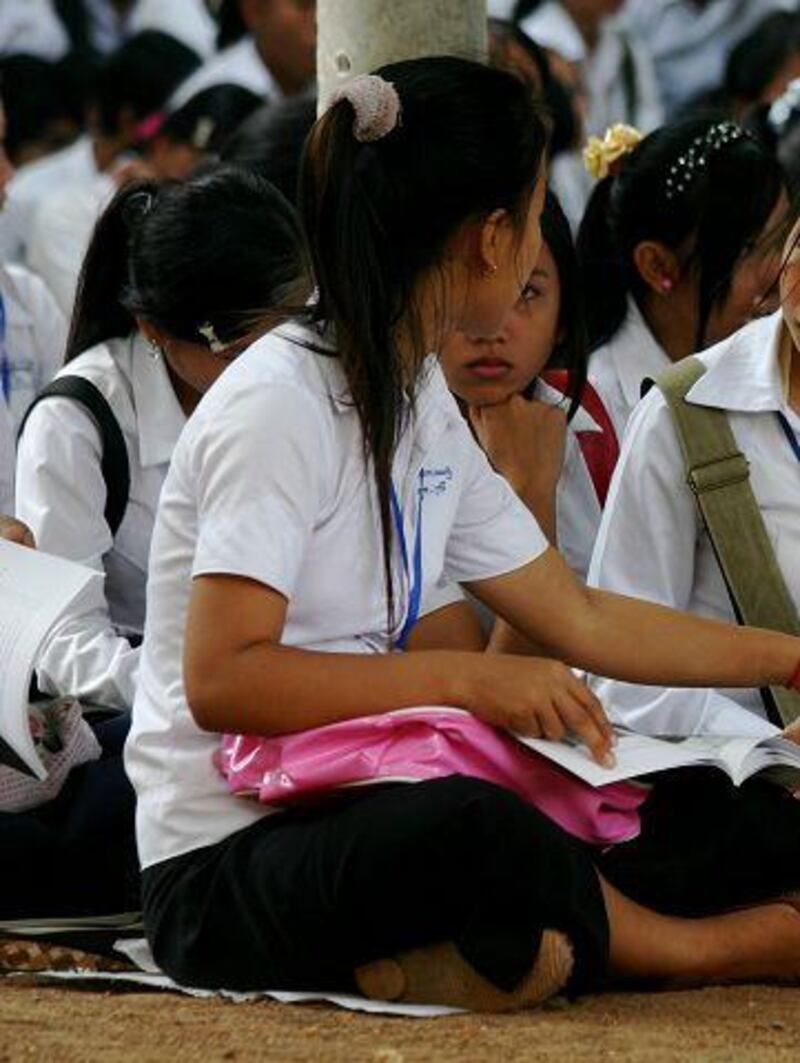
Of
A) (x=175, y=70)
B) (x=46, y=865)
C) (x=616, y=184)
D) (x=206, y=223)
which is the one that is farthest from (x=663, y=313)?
(x=175, y=70)

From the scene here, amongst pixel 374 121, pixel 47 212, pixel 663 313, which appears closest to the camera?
pixel 374 121

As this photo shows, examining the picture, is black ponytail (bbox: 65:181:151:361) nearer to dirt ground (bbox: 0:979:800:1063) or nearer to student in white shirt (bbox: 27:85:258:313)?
dirt ground (bbox: 0:979:800:1063)

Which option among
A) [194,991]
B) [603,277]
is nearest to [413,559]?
[194,991]

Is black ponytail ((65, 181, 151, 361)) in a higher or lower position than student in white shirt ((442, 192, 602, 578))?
higher

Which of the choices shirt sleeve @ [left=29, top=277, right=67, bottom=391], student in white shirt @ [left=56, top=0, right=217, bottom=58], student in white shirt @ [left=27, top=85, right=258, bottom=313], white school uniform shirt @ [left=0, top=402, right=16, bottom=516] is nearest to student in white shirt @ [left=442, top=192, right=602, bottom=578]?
white school uniform shirt @ [left=0, top=402, right=16, bottom=516]

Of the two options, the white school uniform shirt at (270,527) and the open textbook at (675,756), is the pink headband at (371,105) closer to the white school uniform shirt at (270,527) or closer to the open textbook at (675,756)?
the white school uniform shirt at (270,527)

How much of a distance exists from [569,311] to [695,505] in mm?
886

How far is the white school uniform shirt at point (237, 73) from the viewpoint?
10.3 meters

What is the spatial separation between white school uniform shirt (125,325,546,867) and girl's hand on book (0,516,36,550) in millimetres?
655

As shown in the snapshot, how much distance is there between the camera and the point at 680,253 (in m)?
5.70

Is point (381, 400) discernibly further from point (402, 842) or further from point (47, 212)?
point (47, 212)

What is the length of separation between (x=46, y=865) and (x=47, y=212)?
4.81 m

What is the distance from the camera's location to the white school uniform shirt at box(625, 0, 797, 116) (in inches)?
449

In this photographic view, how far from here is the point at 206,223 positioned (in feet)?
16.5
